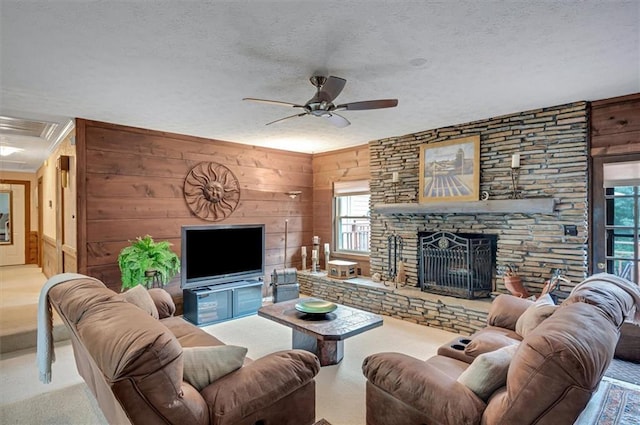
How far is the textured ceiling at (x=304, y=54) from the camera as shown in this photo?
6.57 feet

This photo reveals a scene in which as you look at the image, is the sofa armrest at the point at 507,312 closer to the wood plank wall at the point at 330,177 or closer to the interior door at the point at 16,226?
the wood plank wall at the point at 330,177

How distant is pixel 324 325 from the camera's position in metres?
3.07

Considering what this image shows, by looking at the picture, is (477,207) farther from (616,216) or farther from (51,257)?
(51,257)

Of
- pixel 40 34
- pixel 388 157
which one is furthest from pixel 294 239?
pixel 40 34

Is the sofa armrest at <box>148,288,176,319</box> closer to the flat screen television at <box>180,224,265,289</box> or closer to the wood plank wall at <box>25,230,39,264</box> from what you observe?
the flat screen television at <box>180,224,265,289</box>

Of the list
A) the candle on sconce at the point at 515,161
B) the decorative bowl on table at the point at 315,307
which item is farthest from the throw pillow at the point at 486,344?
the candle on sconce at the point at 515,161

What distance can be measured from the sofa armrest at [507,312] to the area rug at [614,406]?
716 mm

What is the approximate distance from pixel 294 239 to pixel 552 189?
4.09m

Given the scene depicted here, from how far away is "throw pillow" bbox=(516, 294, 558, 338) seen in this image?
233 centimetres

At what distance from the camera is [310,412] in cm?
206

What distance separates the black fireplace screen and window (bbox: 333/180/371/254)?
4.10 ft

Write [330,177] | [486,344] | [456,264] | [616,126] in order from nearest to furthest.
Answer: [486,344], [616,126], [456,264], [330,177]

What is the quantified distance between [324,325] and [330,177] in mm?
3731

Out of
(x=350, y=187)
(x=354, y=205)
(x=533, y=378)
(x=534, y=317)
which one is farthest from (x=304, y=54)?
(x=354, y=205)
